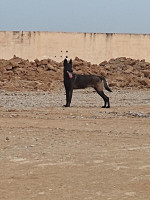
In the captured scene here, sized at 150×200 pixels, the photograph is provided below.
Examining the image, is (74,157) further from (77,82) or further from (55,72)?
(55,72)

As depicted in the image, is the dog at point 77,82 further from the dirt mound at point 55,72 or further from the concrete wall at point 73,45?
the concrete wall at point 73,45

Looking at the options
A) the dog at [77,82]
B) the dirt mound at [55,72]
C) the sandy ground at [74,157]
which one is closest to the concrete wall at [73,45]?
the dirt mound at [55,72]

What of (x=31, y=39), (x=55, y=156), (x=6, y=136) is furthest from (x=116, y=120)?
(x=31, y=39)

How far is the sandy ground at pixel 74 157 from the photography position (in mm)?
7176

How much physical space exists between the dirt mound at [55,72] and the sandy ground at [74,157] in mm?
14533

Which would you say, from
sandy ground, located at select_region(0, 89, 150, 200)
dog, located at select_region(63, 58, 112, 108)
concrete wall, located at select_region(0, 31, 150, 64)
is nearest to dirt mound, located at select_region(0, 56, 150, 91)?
concrete wall, located at select_region(0, 31, 150, 64)

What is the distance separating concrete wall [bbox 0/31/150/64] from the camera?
3628cm

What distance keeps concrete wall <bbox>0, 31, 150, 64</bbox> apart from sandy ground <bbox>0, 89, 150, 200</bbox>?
68.1 ft

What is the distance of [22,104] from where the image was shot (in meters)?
20.1

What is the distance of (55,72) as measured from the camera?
33.2m

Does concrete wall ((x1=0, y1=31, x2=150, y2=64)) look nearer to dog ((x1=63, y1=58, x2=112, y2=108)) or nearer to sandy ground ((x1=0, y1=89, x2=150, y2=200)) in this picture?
dog ((x1=63, y1=58, x2=112, y2=108))

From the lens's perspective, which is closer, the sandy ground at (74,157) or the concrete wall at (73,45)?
the sandy ground at (74,157)

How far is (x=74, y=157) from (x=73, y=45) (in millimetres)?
28618

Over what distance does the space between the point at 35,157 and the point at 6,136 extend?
263 centimetres
